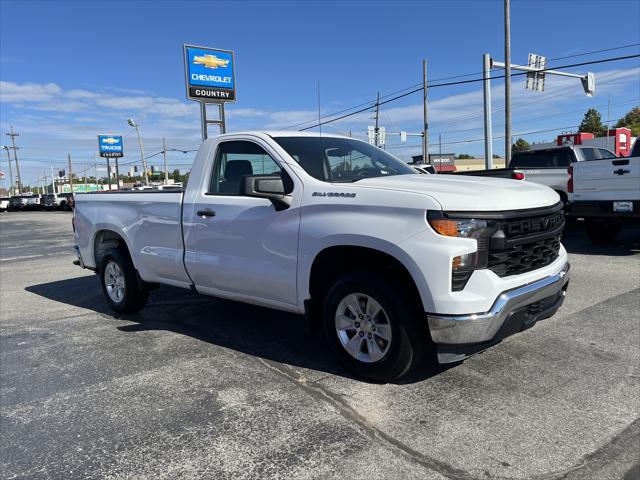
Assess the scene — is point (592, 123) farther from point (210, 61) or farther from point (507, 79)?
point (210, 61)

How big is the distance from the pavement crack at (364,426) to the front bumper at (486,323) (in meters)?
0.68

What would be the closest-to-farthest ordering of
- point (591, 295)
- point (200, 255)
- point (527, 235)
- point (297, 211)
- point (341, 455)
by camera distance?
point (341, 455) < point (527, 235) < point (297, 211) < point (200, 255) < point (591, 295)

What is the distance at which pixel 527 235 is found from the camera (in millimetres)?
3740

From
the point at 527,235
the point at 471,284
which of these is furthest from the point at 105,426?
the point at 527,235

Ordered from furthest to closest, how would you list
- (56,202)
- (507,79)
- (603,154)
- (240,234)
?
(56,202), (507,79), (603,154), (240,234)

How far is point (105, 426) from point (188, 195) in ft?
8.00

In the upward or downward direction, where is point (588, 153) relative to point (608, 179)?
upward

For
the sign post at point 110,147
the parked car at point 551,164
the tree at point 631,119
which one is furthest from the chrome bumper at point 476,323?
the tree at point 631,119

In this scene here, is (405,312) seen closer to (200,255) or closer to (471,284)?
(471,284)

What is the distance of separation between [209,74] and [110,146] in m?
34.5

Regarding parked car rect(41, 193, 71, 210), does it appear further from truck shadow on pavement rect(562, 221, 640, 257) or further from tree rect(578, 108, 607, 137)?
tree rect(578, 108, 607, 137)

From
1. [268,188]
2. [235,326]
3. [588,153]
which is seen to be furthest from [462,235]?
[588,153]

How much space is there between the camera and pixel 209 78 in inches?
833

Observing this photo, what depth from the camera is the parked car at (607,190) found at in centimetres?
868
